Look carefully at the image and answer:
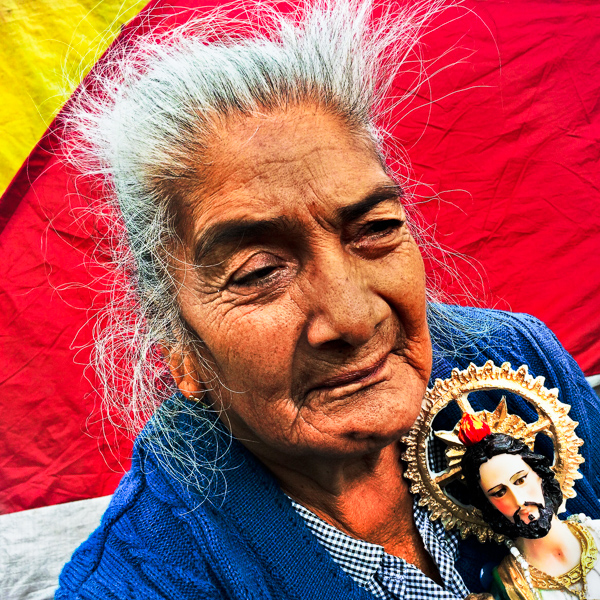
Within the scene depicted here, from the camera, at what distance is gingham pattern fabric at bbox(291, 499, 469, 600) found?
1.55 meters

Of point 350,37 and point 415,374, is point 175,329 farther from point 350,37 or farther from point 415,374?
point 350,37

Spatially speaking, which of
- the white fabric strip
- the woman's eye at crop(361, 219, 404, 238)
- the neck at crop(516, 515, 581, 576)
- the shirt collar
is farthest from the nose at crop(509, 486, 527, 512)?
the white fabric strip

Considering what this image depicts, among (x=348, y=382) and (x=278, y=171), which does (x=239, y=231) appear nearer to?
(x=278, y=171)

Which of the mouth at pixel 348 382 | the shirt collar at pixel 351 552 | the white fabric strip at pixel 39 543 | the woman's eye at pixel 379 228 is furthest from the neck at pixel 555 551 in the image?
the white fabric strip at pixel 39 543

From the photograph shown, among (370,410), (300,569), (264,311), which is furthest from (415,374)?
(300,569)

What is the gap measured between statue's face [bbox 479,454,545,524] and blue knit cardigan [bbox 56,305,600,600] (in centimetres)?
32

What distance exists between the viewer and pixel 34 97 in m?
2.63

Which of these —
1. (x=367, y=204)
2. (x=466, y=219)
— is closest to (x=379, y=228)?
(x=367, y=204)

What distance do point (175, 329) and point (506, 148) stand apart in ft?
7.58

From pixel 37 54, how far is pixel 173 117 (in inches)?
A: 60.5

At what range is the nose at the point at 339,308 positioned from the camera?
51.6 inches

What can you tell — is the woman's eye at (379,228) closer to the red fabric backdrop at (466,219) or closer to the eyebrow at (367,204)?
the eyebrow at (367,204)

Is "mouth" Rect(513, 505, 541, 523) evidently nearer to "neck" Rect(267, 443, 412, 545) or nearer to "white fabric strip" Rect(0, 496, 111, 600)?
"neck" Rect(267, 443, 412, 545)

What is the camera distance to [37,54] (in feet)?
8.44
